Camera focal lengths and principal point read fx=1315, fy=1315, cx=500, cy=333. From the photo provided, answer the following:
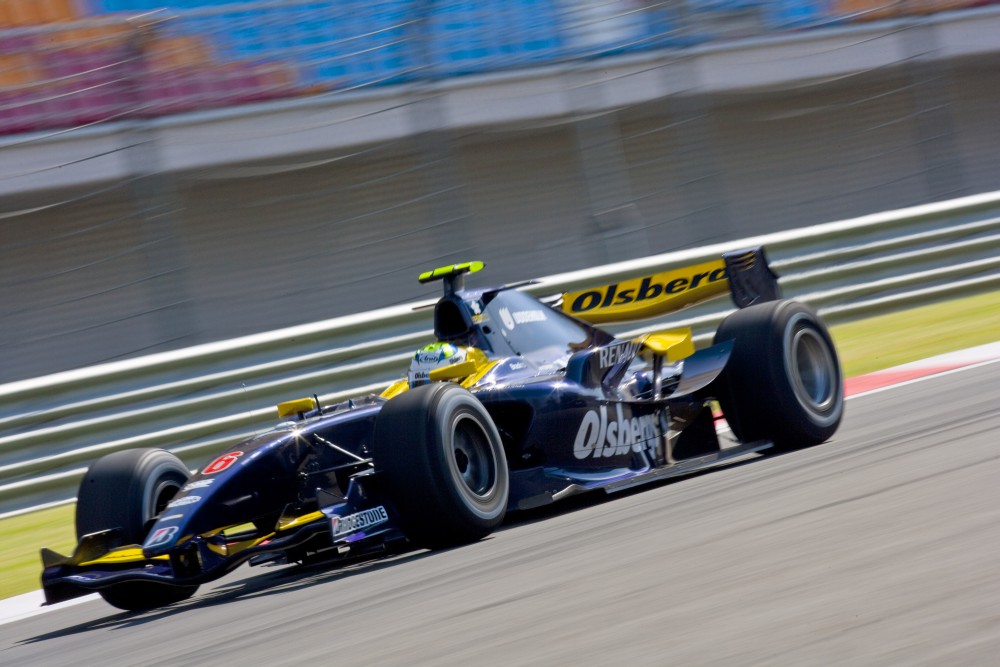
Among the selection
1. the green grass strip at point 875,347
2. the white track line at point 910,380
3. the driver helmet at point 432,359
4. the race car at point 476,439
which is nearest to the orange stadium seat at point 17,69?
the green grass strip at point 875,347

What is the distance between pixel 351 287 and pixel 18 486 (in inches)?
302

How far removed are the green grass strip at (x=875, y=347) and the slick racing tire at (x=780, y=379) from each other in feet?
10.8

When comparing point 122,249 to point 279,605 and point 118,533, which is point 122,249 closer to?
point 118,533

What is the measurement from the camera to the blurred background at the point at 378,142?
43.2 ft

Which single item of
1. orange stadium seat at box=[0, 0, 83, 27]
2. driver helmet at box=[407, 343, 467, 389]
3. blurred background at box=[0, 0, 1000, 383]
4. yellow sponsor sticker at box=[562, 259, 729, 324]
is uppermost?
orange stadium seat at box=[0, 0, 83, 27]

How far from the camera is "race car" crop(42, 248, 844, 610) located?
5.32m

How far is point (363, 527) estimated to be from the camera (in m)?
5.39

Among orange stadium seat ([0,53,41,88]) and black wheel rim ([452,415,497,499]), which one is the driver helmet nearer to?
black wheel rim ([452,415,497,499])

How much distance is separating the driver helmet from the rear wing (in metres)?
1.08

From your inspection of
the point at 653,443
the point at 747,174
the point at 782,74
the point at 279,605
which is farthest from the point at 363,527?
the point at 747,174

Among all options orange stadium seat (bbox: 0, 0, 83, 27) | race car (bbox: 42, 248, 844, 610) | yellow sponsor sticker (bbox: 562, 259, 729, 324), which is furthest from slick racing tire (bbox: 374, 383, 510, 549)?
orange stadium seat (bbox: 0, 0, 83, 27)

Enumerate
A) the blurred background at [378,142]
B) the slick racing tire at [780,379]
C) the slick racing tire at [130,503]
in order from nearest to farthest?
1. the slick racing tire at [130,503]
2. the slick racing tire at [780,379]
3. the blurred background at [378,142]

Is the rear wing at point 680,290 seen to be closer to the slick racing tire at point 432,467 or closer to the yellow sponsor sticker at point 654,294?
the yellow sponsor sticker at point 654,294

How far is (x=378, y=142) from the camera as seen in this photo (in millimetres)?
15727
